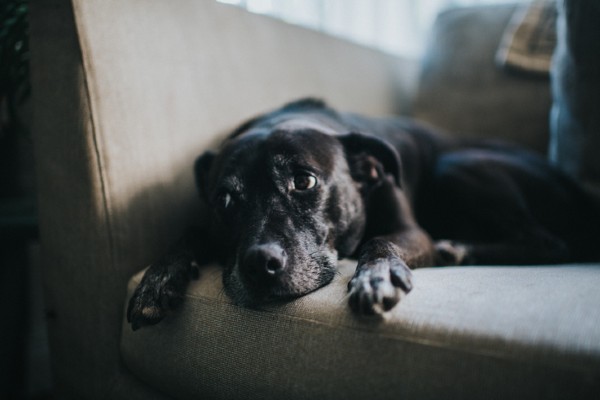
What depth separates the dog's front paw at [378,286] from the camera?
93 centimetres

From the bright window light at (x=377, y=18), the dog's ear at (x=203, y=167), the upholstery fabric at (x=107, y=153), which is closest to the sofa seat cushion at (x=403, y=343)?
the upholstery fabric at (x=107, y=153)

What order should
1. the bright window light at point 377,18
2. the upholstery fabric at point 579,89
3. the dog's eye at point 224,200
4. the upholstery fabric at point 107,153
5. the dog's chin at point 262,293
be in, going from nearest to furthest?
the dog's chin at point 262,293
the upholstery fabric at point 107,153
the dog's eye at point 224,200
the upholstery fabric at point 579,89
the bright window light at point 377,18

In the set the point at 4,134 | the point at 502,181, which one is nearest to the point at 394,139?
the point at 502,181

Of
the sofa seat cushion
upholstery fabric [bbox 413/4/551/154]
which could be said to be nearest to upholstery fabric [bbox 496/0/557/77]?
upholstery fabric [bbox 413/4/551/154]

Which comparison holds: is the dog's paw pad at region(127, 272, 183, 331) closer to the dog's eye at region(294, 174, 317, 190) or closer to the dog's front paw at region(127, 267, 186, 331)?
the dog's front paw at region(127, 267, 186, 331)

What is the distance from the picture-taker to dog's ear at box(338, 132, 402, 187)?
5.26ft

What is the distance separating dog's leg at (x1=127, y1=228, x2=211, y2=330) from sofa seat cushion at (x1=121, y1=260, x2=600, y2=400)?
0.04 meters

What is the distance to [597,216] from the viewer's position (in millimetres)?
1858

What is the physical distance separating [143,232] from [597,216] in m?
1.96

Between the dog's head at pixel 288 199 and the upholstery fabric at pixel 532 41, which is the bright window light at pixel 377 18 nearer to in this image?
the upholstery fabric at pixel 532 41

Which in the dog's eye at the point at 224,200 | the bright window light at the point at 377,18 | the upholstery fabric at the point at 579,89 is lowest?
the dog's eye at the point at 224,200

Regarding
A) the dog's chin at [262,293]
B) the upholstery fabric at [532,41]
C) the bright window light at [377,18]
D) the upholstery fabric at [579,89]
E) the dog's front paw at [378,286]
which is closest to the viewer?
the dog's front paw at [378,286]

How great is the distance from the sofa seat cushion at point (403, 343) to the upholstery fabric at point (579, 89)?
71 cm

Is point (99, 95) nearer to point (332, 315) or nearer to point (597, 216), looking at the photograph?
point (332, 315)
